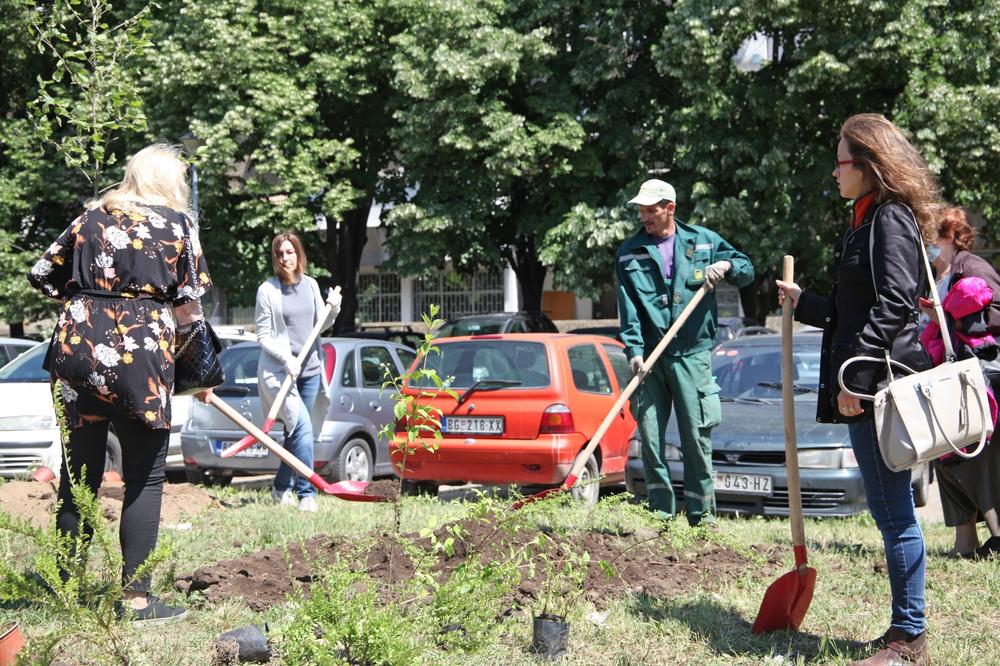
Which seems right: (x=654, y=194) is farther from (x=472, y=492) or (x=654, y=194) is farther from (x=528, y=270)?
(x=528, y=270)

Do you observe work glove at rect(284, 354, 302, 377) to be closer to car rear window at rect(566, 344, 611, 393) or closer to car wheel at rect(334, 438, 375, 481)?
car rear window at rect(566, 344, 611, 393)

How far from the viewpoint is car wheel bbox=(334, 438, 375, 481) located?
10.6 metres

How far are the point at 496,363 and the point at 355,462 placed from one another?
2.24 meters

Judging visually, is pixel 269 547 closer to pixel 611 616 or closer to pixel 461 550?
pixel 461 550

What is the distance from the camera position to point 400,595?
3930 mm

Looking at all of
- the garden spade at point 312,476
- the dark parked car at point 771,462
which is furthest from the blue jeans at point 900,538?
the dark parked car at point 771,462

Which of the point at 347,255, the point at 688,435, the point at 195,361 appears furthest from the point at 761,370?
the point at 347,255

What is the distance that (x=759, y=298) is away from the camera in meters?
25.7

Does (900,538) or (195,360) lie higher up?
(195,360)

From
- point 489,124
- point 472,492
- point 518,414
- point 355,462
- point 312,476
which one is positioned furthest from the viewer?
point 489,124

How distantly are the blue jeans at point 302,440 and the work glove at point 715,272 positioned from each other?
3.42 metres

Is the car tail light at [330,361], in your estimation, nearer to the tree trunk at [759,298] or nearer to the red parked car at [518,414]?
the red parked car at [518,414]

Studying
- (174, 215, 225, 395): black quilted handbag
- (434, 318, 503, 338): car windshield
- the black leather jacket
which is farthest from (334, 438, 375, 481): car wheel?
(434, 318, 503, 338): car windshield

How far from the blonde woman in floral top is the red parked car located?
163 inches
